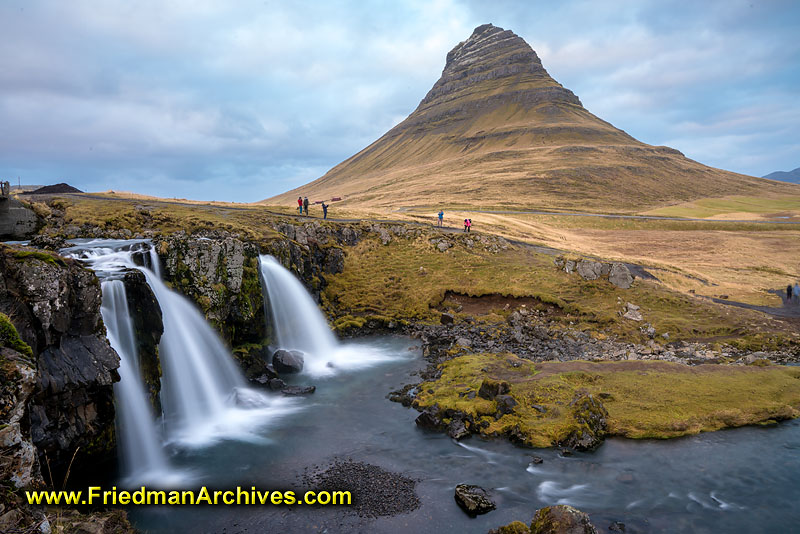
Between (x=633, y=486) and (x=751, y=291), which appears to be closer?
(x=633, y=486)

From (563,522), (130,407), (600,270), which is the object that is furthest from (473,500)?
(600,270)

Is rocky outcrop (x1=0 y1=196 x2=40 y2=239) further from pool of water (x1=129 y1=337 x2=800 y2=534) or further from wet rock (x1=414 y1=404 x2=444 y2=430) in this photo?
wet rock (x1=414 y1=404 x2=444 y2=430)

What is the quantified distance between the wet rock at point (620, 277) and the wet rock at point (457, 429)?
82.1ft

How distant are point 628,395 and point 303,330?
20980 millimetres

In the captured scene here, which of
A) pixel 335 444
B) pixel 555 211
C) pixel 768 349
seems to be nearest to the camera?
pixel 335 444

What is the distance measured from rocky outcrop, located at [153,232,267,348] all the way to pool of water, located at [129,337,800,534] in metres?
8.08

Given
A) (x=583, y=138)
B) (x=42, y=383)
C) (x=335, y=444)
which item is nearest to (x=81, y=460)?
(x=42, y=383)

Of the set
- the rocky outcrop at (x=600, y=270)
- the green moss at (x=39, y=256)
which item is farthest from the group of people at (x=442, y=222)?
the green moss at (x=39, y=256)

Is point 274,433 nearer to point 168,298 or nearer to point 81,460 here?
point 81,460

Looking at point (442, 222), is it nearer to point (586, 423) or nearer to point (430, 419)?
point (430, 419)

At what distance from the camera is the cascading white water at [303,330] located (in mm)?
28812

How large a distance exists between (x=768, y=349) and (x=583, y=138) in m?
194

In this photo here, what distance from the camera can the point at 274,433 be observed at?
1886 cm

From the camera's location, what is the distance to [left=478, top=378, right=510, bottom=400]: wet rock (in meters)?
19.9
